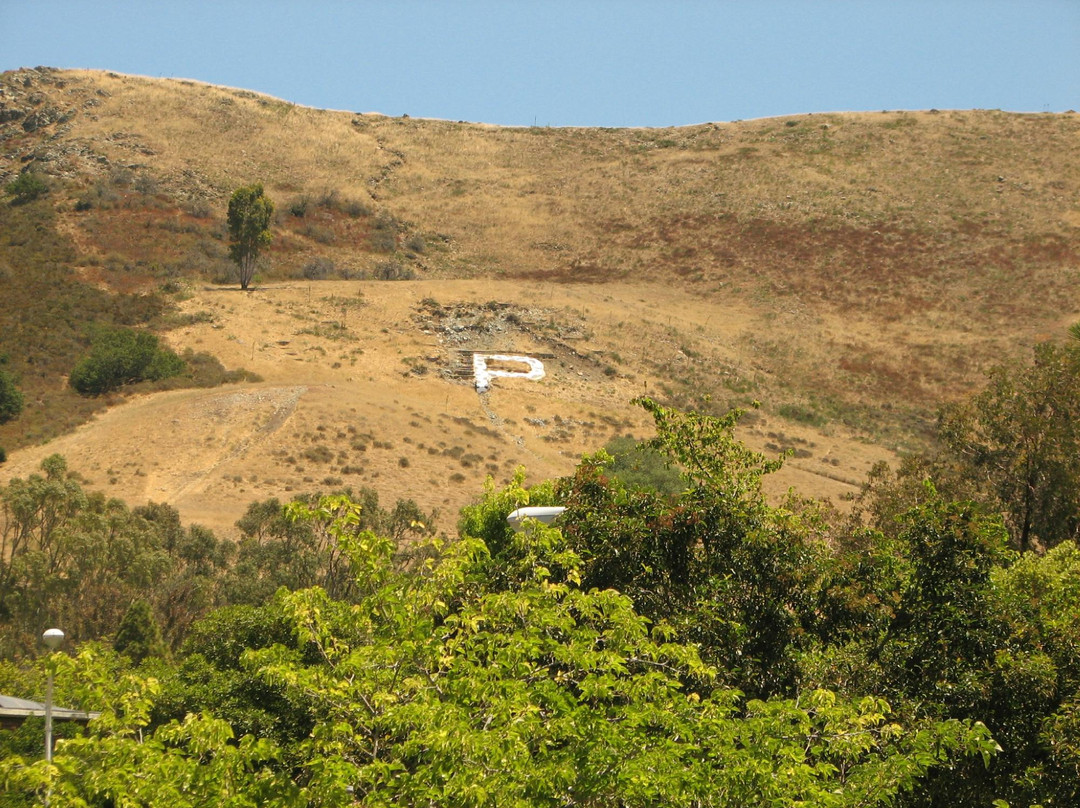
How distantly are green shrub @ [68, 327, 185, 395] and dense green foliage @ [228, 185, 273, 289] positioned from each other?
39.9ft

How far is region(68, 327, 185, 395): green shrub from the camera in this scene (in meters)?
44.3

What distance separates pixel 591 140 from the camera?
95.8 m

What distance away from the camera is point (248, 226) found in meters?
57.9

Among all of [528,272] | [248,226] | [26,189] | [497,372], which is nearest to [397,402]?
[497,372]

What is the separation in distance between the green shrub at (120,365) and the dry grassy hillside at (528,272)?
2148 millimetres

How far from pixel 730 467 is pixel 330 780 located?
7.59 metres

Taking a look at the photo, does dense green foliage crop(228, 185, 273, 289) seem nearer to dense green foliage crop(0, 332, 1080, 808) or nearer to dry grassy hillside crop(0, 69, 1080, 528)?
dry grassy hillside crop(0, 69, 1080, 528)

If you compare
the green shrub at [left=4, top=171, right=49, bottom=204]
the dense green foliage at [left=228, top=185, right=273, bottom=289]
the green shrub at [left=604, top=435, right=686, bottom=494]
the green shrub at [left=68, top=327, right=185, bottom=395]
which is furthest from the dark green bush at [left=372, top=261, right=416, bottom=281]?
the green shrub at [left=604, top=435, right=686, bottom=494]

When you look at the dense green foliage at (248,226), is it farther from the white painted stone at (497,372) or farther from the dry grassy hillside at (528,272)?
the white painted stone at (497,372)

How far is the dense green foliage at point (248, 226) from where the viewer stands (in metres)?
57.9

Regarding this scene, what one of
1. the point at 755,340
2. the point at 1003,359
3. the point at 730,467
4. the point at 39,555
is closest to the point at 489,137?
the point at 755,340

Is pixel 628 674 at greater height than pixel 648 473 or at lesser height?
greater

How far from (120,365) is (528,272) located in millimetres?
31974

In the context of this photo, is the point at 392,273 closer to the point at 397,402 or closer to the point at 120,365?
the point at 397,402
